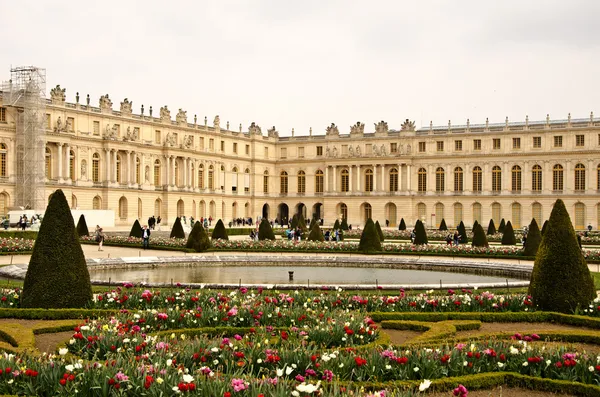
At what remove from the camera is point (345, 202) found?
67.7 meters

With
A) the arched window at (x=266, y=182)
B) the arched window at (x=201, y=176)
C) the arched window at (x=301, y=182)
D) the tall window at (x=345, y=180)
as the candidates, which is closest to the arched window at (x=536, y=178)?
the tall window at (x=345, y=180)

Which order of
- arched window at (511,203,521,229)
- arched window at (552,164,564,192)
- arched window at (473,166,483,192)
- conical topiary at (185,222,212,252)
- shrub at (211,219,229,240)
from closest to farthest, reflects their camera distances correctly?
conical topiary at (185,222,212,252) < shrub at (211,219,229,240) < arched window at (552,164,564,192) < arched window at (511,203,521,229) < arched window at (473,166,483,192)

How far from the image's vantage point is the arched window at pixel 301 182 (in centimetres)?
7079

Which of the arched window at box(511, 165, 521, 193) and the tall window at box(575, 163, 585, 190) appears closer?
the tall window at box(575, 163, 585, 190)

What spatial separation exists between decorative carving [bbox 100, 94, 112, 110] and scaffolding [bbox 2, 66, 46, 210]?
7.28 metres

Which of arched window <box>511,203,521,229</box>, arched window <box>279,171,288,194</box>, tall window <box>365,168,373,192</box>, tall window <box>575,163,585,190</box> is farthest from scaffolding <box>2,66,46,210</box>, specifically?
tall window <box>575,163,585,190</box>

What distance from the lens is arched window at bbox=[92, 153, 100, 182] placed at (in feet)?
178

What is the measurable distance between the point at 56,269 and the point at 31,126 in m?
39.3

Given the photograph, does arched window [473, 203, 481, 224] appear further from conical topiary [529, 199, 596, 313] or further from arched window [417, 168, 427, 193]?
conical topiary [529, 199, 596, 313]

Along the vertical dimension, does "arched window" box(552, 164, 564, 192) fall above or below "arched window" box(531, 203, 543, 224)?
above

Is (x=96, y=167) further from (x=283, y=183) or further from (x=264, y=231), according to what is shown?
(x=264, y=231)

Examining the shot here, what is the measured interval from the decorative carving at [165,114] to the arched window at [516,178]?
110 ft

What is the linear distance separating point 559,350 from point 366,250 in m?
20.3

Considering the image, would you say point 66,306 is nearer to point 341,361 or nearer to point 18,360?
point 18,360
